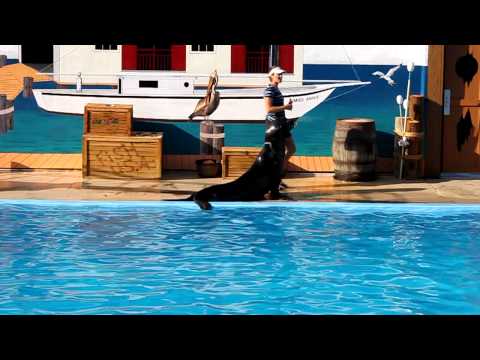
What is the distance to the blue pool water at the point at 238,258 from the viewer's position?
6.75 metres

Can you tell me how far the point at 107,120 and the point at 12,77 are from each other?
196 centimetres

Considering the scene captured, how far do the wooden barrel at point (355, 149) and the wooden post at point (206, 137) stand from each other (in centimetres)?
208

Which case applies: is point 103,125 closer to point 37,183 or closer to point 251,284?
point 37,183

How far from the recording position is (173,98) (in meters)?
14.4

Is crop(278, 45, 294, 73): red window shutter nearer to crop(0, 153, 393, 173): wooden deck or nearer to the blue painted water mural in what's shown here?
the blue painted water mural

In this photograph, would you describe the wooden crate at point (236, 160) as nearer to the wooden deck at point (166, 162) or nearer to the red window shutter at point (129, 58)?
the wooden deck at point (166, 162)

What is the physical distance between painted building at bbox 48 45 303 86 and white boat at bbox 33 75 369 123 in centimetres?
17

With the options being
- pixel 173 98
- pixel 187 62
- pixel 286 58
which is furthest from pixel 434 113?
pixel 173 98

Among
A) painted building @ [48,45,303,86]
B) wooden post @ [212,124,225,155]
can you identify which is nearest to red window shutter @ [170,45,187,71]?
painted building @ [48,45,303,86]

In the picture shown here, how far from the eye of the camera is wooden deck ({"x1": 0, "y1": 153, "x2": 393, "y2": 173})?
14.1 m
